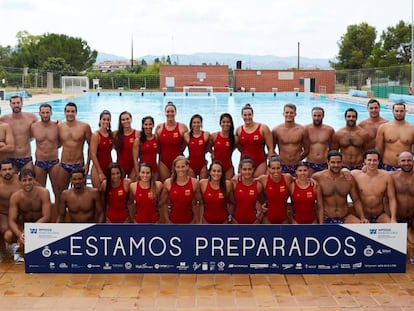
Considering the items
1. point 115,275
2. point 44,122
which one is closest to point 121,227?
point 115,275

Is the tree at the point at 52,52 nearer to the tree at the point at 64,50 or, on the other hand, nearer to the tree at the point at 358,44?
the tree at the point at 64,50

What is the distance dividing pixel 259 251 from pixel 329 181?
1235 millimetres

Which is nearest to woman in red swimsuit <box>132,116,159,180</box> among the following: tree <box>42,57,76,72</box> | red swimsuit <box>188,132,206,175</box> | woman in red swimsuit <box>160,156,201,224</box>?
red swimsuit <box>188,132,206,175</box>

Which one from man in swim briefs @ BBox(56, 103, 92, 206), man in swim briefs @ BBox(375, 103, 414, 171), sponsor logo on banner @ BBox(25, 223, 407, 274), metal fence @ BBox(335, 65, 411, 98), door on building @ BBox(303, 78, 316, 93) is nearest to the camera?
sponsor logo on banner @ BBox(25, 223, 407, 274)

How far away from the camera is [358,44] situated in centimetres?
5219

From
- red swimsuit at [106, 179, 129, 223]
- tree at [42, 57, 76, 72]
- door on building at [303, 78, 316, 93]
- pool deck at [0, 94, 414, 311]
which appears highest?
tree at [42, 57, 76, 72]

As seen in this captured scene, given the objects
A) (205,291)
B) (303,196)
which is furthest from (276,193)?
(205,291)

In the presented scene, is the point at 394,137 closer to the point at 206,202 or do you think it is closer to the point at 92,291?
the point at 206,202

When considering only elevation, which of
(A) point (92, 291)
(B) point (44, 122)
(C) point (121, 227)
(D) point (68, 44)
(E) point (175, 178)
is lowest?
(A) point (92, 291)

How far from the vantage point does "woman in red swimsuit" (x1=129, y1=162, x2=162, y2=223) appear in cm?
575

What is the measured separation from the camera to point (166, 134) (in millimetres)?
6961

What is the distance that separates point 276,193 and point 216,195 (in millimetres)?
629

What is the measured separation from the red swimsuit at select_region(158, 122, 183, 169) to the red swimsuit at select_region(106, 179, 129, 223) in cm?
115

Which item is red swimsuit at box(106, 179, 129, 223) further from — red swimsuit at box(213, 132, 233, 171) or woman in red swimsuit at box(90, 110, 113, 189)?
red swimsuit at box(213, 132, 233, 171)
